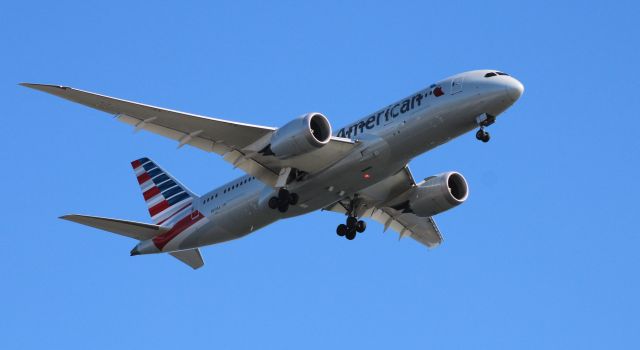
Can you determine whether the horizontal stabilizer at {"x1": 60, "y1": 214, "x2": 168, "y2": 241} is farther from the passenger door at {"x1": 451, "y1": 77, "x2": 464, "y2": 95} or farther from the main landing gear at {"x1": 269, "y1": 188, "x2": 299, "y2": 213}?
the passenger door at {"x1": 451, "y1": 77, "x2": 464, "y2": 95}

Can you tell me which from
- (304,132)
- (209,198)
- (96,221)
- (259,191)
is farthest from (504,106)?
(96,221)

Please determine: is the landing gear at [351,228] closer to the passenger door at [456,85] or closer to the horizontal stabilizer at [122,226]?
the horizontal stabilizer at [122,226]

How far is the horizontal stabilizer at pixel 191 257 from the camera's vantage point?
45.6 meters

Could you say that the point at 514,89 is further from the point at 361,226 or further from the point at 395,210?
the point at 395,210

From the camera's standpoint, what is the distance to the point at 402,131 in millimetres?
37500

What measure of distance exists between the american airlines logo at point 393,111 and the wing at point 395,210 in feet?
14.2

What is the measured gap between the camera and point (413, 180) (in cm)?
4312

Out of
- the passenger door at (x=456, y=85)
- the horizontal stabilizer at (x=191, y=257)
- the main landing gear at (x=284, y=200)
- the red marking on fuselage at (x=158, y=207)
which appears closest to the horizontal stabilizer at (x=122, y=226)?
the horizontal stabilizer at (x=191, y=257)

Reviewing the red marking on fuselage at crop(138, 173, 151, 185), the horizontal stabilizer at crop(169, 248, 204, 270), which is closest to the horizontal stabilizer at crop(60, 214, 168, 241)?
the horizontal stabilizer at crop(169, 248, 204, 270)

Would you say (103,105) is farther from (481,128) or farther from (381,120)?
(481,128)

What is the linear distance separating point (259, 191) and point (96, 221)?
245 inches

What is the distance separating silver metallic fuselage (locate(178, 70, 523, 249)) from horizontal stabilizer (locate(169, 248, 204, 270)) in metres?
6.15

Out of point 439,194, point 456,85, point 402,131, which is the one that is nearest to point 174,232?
point 439,194

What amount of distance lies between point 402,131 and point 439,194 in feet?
19.2
